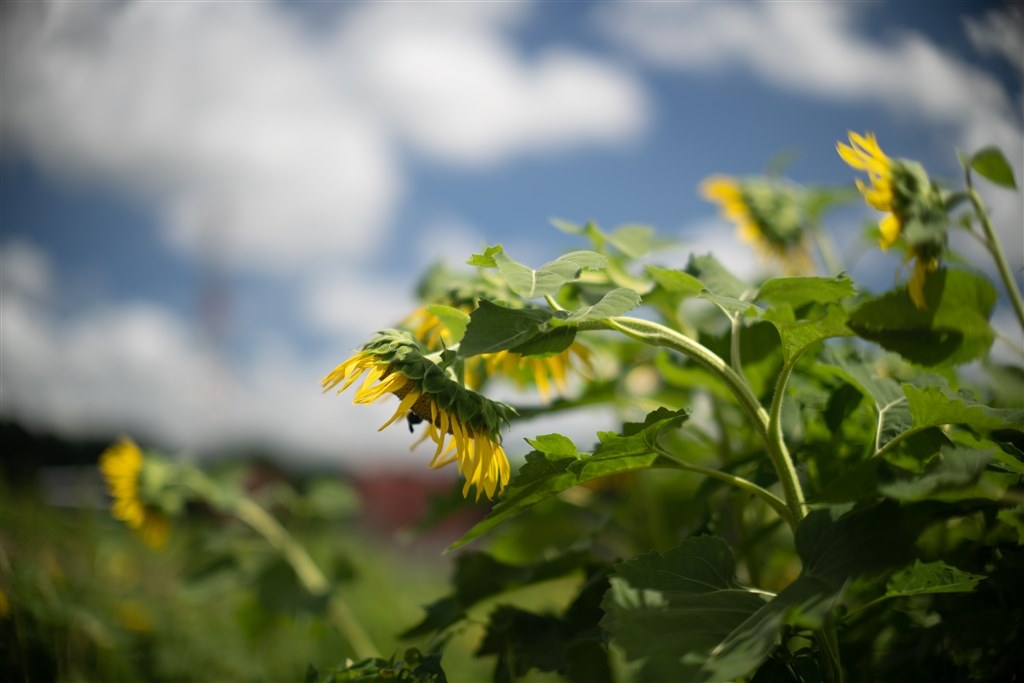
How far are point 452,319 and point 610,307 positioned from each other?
182 mm

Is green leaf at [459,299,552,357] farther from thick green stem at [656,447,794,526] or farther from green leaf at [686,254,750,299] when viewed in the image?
green leaf at [686,254,750,299]

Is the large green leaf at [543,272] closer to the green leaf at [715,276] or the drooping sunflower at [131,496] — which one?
the green leaf at [715,276]

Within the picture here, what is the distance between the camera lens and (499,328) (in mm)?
529

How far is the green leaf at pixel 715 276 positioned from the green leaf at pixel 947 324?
0.15 m

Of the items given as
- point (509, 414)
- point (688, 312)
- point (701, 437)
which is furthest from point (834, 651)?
point (688, 312)

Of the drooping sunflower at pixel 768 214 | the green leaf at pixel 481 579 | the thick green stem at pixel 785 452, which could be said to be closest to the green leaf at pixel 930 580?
the thick green stem at pixel 785 452

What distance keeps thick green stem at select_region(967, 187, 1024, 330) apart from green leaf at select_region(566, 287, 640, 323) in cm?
36

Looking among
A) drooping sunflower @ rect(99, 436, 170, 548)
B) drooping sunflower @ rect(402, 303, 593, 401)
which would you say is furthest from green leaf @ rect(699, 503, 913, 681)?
drooping sunflower @ rect(99, 436, 170, 548)

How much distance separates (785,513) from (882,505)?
0.39ft

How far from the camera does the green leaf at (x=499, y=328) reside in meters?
0.52

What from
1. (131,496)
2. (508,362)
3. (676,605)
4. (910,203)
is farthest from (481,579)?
(131,496)

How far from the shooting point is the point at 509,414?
0.64 m

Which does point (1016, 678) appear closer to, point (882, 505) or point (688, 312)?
point (882, 505)

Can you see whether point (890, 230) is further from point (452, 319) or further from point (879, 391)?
point (452, 319)
